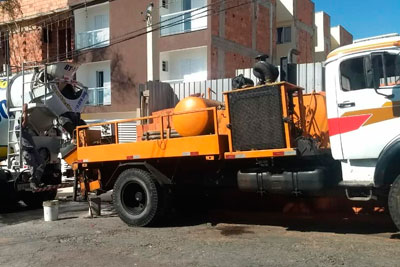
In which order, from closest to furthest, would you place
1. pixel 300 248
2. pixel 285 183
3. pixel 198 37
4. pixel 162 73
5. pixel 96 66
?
pixel 300 248 → pixel 285 183 → pixel 198 37 → pixel 162 73 → pixel 96 66

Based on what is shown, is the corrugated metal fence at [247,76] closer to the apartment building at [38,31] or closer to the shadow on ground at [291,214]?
the shadow on ground at [291,214]

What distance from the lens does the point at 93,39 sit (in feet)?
83.9

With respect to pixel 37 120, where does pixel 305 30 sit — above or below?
above

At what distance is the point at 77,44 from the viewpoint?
85.6 ft

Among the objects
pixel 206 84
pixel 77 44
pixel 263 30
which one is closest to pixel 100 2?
pixel 77 44

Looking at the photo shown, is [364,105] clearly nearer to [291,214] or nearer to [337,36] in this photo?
[291,214]

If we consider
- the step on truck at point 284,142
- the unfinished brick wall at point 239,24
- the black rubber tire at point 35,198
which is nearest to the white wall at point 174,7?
the unfinished brick wall at point 239,24

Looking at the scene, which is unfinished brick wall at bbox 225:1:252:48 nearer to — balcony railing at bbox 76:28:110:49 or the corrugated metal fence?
balcony railing at bbox 76:28:110:49

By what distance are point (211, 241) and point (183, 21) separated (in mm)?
17555

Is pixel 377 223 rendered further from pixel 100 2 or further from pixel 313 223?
pixel 100 2

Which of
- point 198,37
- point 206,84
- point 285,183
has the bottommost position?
point 285,183

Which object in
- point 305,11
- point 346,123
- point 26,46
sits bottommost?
point 346,123

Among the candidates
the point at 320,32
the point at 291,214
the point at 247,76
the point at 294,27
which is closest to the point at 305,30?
the point at 294,27

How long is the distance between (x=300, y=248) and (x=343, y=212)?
7.30 feet
